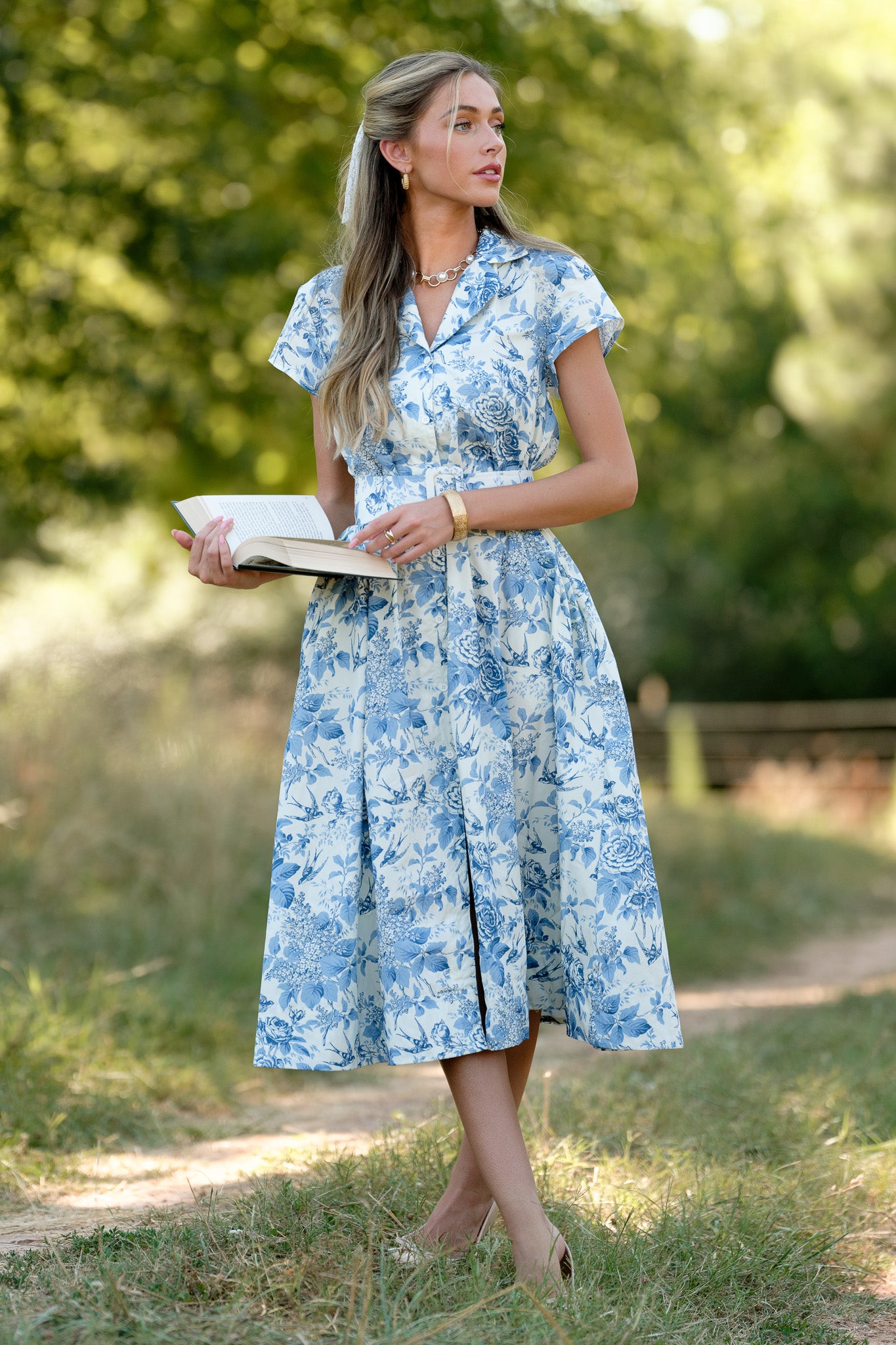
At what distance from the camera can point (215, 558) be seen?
2.22m

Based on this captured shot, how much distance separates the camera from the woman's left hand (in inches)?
86.6

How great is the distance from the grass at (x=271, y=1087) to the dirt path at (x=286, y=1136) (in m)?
0.11

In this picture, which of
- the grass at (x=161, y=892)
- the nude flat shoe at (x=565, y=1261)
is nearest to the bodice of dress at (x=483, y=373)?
the nude flat shoe at (x=565, y=1261)

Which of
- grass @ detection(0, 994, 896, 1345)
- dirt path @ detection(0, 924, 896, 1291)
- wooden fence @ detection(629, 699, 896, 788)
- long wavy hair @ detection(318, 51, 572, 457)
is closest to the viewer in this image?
grass @ detection(0, 994, 896, 1345)

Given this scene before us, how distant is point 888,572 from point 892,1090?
1330cm

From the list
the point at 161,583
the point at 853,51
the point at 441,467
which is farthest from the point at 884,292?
the point at 441,467

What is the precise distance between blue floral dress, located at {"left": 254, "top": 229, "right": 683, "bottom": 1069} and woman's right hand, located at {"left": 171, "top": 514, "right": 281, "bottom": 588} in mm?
196

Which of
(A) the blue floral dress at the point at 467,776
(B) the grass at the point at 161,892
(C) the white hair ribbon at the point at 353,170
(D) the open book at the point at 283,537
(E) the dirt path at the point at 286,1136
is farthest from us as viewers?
(B) the grass at the point at 161,892

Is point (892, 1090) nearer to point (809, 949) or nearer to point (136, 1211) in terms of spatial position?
point (136, 1211)

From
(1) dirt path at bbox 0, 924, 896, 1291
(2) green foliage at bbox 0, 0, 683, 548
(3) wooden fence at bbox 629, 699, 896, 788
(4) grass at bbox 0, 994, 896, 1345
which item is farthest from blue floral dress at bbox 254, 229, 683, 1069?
(3) wooden fence at bbox 629, 699, 896, 788

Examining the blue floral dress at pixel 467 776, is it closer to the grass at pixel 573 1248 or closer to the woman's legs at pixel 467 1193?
the woman's legs at pixel 467 1193

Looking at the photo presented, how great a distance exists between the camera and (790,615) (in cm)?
1705

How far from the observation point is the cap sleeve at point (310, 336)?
8.29 ft

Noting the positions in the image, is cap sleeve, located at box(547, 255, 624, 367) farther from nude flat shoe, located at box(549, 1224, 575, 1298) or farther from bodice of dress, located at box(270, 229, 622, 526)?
nude flat shoe, located at box(549, 1224, 575, 1298)
